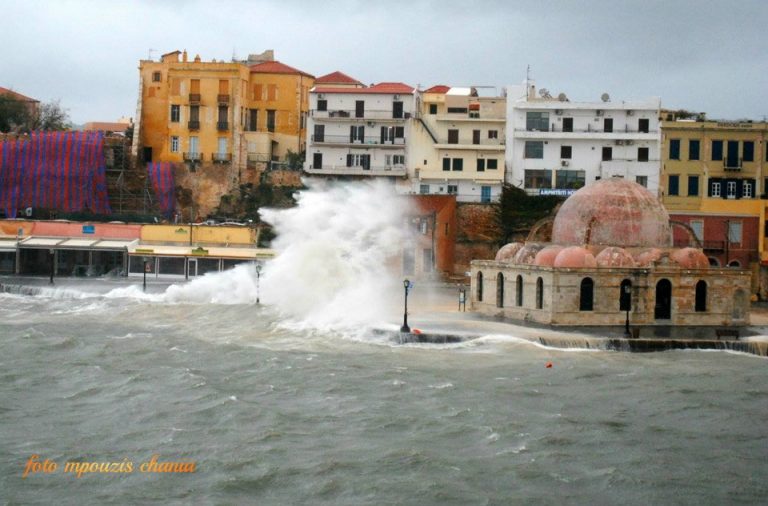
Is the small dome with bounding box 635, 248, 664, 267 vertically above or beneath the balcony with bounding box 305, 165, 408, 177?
beneath

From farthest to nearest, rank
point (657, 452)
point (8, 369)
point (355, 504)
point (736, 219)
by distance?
point (736, 219), point (8, 369), point (657, 452), point (355, 504)

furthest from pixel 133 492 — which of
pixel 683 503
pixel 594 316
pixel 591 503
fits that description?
pixel 594 316

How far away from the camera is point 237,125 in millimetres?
72125

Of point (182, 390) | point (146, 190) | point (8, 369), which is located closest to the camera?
point (182, 390)

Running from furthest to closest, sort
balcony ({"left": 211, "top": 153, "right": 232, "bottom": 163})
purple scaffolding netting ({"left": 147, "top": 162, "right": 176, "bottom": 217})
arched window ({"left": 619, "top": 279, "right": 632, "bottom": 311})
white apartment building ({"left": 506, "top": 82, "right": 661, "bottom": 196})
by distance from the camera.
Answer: balcony ({"left": 211, "top": 153, "right": 232, "bottom": 163})
purple scaffolding netting ({"left": 147, "top": 162, "right": 176, "bottom": 217})
white apartment building ({"left": 506, "top": 82, "right": 661, "bottom": 196})
arched window ({"left": 619, "top": 279, "right": 632, "bottom": 311})

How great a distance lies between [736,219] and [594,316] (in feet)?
62.7

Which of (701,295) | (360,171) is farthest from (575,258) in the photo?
(360,171)

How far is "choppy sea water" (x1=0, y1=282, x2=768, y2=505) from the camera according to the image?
2241cm

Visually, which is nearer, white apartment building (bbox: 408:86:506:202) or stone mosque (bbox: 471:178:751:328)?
stone mosque (bbox: 471:178:751:328)

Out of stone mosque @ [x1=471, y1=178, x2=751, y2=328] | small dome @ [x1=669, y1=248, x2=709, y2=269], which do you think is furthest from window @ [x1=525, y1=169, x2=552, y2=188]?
small dome @ [x1=669, y1=248, x2=709, y2=269]

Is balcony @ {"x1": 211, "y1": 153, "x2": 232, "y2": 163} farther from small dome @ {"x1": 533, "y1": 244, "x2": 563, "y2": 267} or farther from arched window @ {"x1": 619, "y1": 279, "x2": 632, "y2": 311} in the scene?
arched window @ {"x1": 619, "y1": 279, "x2": 632, "y2": 311}

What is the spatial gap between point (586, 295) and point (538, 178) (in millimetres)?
22983

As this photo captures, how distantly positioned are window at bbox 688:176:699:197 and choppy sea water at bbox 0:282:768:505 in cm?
2523

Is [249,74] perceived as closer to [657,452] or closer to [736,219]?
[736,219]
